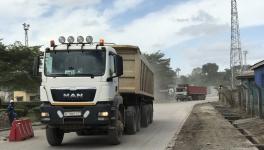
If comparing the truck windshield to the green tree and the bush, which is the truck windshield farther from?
the green tree

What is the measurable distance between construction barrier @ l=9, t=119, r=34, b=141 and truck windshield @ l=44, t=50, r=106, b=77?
362 centimetres

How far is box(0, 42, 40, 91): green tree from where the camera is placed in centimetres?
4109

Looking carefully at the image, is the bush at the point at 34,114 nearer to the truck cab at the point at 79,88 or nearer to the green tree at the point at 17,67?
the green tree at the point at 17,67

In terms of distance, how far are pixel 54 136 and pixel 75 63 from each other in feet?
8.36

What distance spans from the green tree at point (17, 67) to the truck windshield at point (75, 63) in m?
25.1

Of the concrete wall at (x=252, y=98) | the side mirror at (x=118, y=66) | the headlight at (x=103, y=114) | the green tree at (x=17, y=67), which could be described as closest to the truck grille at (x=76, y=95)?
the headlight at (x=103, y=114)

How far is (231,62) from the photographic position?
102250 millimetres

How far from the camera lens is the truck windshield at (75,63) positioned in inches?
639

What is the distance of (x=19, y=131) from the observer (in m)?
19.1

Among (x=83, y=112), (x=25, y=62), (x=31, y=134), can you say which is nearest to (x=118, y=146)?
(x=83, y=112)

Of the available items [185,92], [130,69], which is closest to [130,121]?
[130,69]

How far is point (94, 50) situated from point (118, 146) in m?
3.17

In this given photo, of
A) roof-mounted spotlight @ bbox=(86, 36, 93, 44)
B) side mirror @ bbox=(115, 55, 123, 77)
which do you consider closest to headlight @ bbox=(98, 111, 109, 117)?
side mirror @ bbox=(115, 55, 123, 77)

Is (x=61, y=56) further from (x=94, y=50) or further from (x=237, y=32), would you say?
(x=237, y=32)
